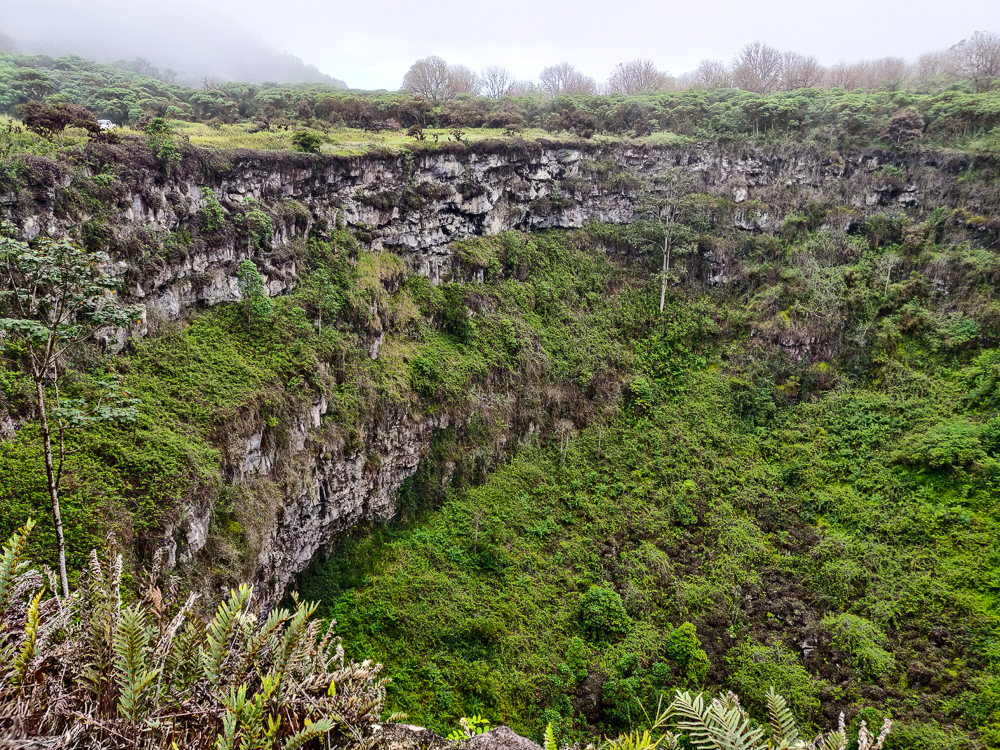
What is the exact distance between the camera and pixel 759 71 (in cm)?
4675

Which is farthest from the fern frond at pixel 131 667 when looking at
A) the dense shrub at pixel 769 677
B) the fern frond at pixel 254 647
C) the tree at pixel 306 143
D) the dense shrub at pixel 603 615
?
the tree at pixel 306 143

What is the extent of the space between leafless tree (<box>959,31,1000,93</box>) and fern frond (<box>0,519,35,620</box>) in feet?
166

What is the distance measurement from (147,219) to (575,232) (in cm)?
2220

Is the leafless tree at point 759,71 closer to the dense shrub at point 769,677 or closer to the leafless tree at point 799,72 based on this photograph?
the leafless tree at point 799,72

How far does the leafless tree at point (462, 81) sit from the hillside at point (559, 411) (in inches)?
991

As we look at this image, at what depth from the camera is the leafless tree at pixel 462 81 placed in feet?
165

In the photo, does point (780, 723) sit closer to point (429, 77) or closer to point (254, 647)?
point (254, 647)

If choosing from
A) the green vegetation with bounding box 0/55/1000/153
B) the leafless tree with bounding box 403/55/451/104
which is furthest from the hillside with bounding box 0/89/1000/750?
the leafless tree with bounding box 403/55/451/104

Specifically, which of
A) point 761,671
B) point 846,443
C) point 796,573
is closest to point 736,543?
point 796,573

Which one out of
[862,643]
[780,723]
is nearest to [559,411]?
[862,643]

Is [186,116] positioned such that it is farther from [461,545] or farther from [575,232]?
[461,545]

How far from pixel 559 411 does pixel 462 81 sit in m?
44.0

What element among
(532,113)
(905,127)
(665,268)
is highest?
(532,113)

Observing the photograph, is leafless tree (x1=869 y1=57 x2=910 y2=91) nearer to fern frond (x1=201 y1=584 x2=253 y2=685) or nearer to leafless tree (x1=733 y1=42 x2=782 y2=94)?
leafless tree (x1=733 y1=42 x2=782 y2=94)
